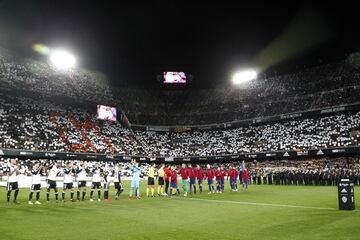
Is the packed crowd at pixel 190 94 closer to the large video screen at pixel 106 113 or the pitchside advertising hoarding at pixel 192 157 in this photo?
the large video screen at pixel 106 113

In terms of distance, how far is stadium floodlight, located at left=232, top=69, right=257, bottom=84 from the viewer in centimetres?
7531

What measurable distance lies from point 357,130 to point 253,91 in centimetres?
2687

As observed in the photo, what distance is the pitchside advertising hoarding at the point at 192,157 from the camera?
158 ft

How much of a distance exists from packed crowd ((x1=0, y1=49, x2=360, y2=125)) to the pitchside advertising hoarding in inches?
394

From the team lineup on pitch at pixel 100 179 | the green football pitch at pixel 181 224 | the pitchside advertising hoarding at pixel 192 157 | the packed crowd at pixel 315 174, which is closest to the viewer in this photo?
the green football pitch at pixel 181 224

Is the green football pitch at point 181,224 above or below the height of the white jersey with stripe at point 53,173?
below

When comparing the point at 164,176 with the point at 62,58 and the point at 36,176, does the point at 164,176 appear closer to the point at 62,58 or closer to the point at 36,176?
the point at 36,176

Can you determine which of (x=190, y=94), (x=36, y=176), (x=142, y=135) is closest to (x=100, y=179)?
(x=36, y=176)

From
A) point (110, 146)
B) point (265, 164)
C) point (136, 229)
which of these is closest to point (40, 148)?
point (110, 146)

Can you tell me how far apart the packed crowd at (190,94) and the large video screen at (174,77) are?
606cm

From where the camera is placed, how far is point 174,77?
7888 cm

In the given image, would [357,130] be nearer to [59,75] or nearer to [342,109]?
[342,109]

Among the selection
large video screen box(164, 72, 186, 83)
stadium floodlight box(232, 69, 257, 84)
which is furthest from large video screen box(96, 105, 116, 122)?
stadium floodlight box(232, 69, 257, 84)

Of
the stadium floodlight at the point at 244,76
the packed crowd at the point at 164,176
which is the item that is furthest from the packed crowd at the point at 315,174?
the stadium floodlight at the point at 244,76
